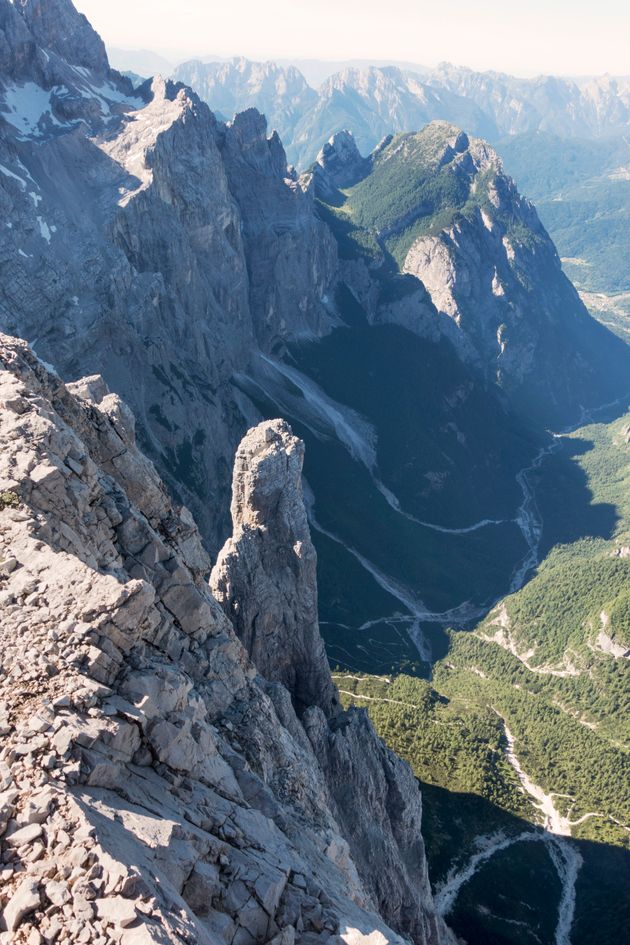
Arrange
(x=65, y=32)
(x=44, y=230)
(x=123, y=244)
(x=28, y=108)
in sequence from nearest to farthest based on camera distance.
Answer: (x=44, y=230) → (x=123, y=244) → (x=28, y=108) → (x=65, y=32)

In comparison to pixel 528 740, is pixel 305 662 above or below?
above

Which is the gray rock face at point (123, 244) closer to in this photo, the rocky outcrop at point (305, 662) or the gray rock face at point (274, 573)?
the gray rock face at point (274, 573)

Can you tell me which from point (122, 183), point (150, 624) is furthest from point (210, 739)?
point (122, 183)

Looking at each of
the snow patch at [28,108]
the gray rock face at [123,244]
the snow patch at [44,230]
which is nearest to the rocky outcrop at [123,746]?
the gray rock face at [123,244]

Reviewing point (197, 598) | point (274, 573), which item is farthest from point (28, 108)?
point (197, 598)

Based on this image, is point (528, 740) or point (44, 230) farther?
point (44, 230)

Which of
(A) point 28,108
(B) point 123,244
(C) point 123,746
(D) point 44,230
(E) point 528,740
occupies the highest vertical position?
(A) point 28,108

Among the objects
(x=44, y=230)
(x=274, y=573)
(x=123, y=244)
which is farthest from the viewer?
(x=123, y=244)

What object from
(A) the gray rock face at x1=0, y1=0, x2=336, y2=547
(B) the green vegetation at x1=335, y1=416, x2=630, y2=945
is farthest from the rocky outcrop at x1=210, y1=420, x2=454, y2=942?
(A) the gray rock face at x1=0, y1=0, x2=336, y2=547

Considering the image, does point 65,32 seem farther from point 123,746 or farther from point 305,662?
point 123,746
